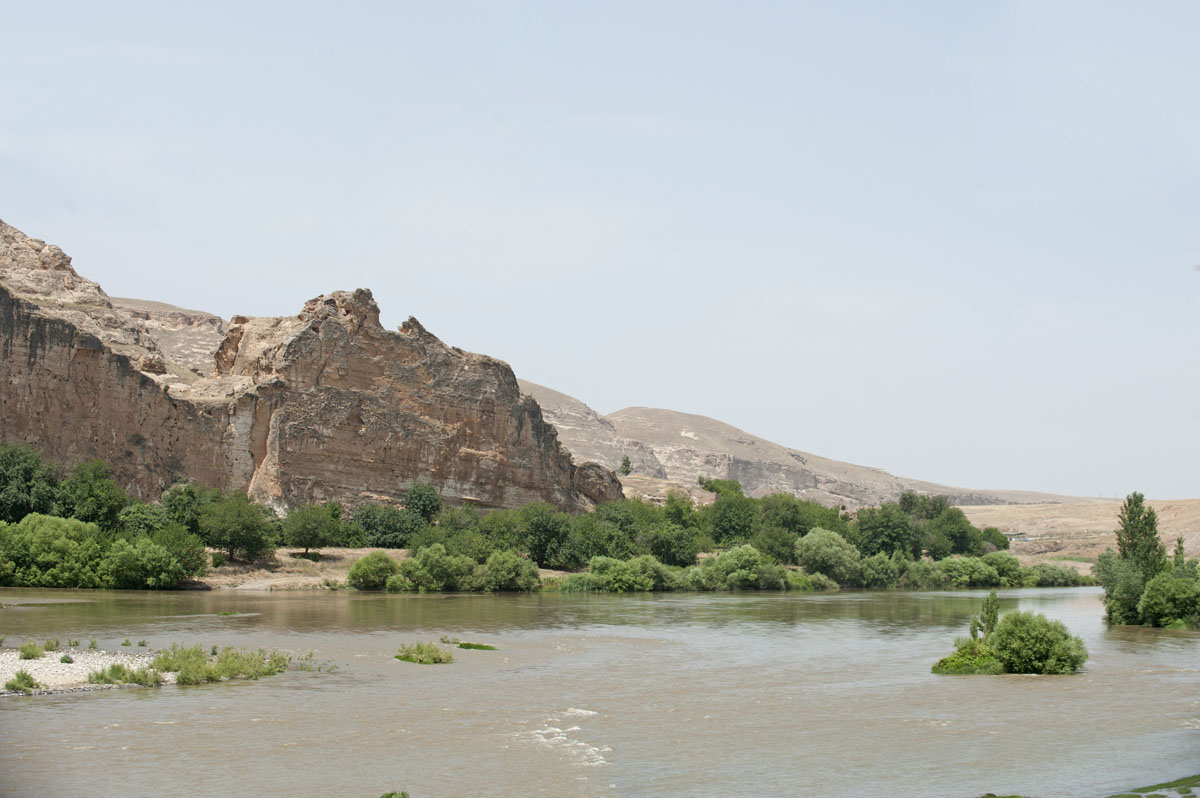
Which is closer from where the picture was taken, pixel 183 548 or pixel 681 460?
pixel 183 548

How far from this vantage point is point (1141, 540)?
3928cm

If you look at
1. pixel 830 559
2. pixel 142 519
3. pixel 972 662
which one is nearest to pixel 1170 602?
pixel 972 662

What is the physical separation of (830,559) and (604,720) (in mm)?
50132

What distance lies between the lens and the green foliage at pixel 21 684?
1917 cm

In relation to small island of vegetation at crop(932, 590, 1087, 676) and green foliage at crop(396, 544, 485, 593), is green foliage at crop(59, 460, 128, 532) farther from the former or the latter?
small island of vegetation at crop(932, 590, 1087, 676)

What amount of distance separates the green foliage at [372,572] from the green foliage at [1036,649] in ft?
113

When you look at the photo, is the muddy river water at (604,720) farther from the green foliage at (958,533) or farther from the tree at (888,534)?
the green foliage at (958,533)

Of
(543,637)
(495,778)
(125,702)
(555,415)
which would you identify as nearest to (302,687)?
→ (125,702)

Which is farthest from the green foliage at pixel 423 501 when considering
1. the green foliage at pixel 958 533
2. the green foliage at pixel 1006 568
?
the green foliage at pixel 958 533

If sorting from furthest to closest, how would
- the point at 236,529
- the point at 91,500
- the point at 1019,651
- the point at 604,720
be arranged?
the point at 236,529 → the point at 91,500 → the point at 1019,651 → the point at 604,720

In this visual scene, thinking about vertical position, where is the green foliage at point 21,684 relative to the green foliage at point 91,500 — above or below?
below

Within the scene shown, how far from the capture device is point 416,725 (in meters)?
18.0

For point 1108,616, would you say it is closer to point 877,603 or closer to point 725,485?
point 877,603

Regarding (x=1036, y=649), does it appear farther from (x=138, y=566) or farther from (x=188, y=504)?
(x=188, y=504)
